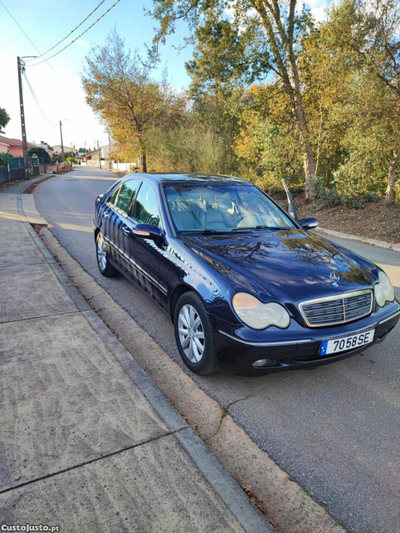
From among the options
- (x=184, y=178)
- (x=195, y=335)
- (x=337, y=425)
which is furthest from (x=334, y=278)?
(x=184, y=178)

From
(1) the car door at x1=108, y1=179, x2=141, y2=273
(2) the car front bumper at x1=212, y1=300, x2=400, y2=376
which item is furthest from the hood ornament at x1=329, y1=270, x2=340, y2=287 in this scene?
(1) the car door at x1=108, y1=179, x2=141, y2=273

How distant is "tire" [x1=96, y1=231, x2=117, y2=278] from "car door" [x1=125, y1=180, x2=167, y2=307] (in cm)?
112

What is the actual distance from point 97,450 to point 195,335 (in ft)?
3.67

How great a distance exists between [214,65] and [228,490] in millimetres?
13455

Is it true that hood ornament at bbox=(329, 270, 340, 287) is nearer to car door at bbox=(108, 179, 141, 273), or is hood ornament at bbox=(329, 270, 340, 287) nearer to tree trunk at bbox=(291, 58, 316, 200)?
car door at bbox=(108, 179, 141, 273)

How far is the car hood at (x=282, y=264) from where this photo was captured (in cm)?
268

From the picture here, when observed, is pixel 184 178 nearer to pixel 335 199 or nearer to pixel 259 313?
pixel 259 313

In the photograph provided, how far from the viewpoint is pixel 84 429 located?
2332 millimetres

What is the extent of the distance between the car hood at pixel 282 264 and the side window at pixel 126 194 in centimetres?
152

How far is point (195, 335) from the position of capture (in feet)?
9.74

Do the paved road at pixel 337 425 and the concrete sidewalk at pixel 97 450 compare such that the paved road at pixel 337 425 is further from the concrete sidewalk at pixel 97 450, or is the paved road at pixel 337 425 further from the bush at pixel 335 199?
the bush at pixel 335 199

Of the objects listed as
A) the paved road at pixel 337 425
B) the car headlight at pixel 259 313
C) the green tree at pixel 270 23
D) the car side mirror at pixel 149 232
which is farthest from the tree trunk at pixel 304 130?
the car headlight at pixel 259 313

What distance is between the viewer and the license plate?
102 inches

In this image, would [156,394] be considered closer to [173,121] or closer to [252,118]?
[252,118]
